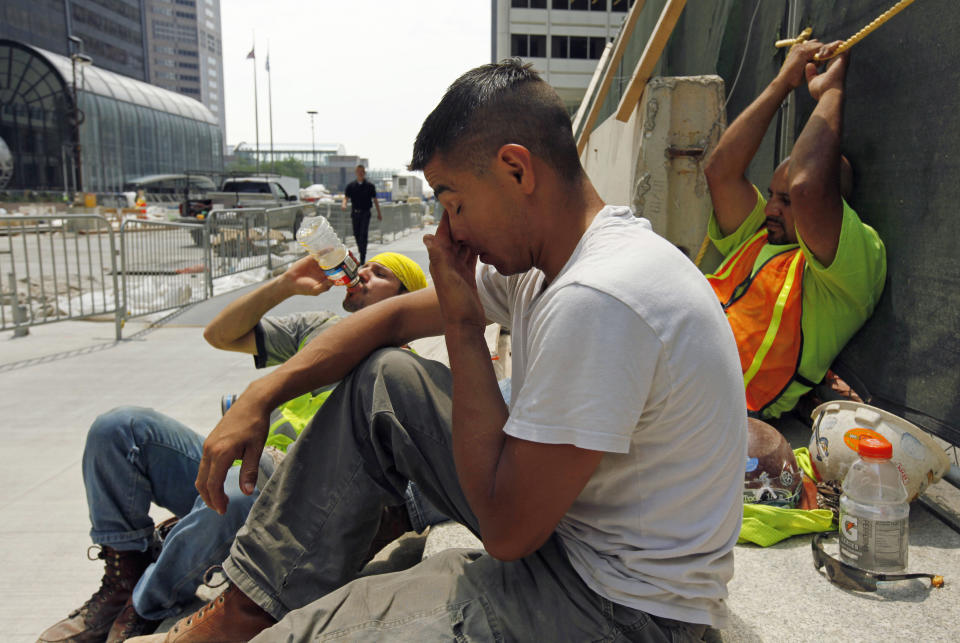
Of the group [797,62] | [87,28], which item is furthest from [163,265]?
[87,28]

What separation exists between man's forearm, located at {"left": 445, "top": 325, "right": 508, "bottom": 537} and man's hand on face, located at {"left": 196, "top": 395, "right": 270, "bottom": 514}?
75 cm

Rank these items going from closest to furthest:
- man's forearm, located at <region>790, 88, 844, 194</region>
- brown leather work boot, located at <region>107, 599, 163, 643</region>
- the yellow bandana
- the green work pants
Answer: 1. the green work pants
2. brown leather work boot, located at <region>107, 599, 163, 643</region>
3. man's forearm, located at <region>790, 88, 844, 194</region>
4. the yellow bandana

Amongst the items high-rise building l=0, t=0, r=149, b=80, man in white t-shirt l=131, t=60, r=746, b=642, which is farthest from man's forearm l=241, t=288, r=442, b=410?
high-rise building l=0, t=0, r=149, b=80

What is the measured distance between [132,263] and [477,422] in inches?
349

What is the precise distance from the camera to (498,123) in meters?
1.59

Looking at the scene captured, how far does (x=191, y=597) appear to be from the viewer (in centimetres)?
245

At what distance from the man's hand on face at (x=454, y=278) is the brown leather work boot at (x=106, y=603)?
1569 millimetres

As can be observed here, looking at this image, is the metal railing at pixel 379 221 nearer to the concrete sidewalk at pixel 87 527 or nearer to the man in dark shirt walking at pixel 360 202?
the man in dark shirt walking at pixel 360 202

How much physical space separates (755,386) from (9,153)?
5077cm

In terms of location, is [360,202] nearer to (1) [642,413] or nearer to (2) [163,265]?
(2) [163,265]

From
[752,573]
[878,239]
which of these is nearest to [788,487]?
[752,573]

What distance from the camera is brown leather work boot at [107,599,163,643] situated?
7.50 ft

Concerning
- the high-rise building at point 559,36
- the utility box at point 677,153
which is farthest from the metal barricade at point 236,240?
the high-rise building at point 559,36

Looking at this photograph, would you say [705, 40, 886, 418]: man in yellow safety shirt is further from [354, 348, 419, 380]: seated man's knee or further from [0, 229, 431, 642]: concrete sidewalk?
[0, 229, 431, 642]: concrete sidewalk
